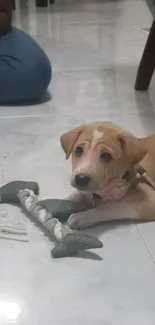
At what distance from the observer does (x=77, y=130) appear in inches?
59.1

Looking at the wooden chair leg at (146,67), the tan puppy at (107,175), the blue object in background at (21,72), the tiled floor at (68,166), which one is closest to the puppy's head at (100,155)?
the tan puppy at (107,175)

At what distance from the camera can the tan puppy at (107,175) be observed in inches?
56.2

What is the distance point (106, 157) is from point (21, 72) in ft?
2.96

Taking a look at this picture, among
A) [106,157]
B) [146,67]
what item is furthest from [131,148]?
[146,67]

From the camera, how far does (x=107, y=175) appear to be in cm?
146

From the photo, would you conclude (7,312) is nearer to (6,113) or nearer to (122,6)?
(6,113)

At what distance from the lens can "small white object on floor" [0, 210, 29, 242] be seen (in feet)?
4.80

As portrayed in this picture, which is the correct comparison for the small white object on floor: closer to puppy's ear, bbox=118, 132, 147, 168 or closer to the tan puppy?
the tan puppy

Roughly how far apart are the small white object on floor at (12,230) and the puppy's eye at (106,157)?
236 mm

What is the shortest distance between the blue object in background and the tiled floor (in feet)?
0.19

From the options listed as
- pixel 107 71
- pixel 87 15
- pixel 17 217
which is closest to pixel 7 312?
pixel 17 217

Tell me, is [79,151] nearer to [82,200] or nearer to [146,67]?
[82,200]

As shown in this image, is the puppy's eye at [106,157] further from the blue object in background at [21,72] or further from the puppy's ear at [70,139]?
the blue object in background at [21,72]

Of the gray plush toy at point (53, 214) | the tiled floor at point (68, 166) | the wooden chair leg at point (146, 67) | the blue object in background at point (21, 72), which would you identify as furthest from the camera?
the wooden chair leg at point (146, 67)
